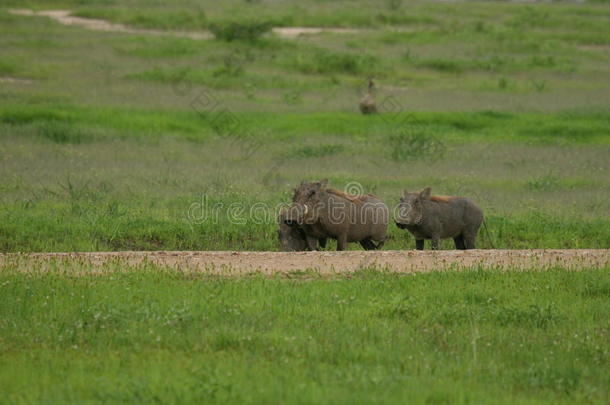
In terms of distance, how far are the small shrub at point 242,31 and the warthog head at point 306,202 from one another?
81.2 feet

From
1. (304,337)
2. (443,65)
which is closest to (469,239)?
(304,337)

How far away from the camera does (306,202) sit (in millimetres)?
13461

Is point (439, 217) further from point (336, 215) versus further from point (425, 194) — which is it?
point (336, 215)

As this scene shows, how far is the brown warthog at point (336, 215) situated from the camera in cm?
1347

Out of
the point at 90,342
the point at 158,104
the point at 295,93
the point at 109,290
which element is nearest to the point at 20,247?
the point at 109,290

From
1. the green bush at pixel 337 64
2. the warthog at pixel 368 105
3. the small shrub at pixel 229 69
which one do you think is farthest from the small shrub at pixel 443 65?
the warthog at pixel 368 105

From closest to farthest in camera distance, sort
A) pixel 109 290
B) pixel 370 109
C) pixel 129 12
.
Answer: pixel 109 290, pixel 370 109, pixel 129 12

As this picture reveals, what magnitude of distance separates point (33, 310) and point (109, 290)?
35.9 inches

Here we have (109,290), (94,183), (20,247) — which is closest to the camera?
(109,290)

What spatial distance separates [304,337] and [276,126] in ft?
52.0

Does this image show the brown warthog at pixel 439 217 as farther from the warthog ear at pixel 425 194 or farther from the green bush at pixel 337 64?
the green bush at pixel 337 64

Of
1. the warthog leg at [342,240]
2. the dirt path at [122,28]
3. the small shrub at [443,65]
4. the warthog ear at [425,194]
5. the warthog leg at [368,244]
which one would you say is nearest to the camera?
the warthog leg at [342,240]

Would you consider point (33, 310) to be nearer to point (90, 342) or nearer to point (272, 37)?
point (90, 342)

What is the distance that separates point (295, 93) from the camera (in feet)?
94.5
